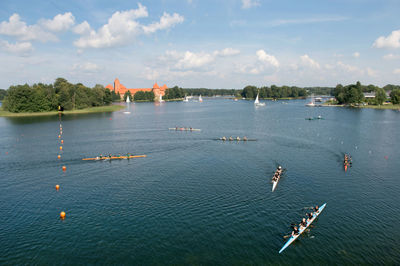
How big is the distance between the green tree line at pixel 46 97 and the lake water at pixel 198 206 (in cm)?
9952

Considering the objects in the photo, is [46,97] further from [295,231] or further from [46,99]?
[295,231]

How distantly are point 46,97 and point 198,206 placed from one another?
157 meters

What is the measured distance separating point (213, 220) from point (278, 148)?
133 ft

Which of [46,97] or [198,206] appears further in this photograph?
[46,97]

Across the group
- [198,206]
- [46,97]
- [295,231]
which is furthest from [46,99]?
[295,231]

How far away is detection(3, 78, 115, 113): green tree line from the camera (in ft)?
496

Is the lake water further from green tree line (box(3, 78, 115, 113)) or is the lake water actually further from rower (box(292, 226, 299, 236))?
green tree line (box(3, 78, 115, 113))

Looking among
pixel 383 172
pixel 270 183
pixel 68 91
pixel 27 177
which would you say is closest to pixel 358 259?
pixel 270 183

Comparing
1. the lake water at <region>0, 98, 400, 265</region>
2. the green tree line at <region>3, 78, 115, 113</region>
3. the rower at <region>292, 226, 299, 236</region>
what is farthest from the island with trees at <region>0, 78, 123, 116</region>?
the rower at <region>292, 226, 299, 236</region>

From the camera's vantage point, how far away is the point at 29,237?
29.9 metres

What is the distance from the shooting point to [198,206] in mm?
36344

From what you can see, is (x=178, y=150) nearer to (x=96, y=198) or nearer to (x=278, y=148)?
(x=278, y=148)

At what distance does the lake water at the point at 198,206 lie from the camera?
89.5 ft

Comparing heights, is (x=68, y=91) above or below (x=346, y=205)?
above
